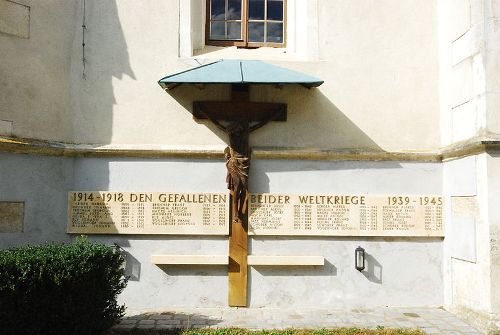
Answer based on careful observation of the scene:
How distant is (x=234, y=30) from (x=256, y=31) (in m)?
0.37

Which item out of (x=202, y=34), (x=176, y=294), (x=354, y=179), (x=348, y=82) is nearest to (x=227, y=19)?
(x=202, y=34)

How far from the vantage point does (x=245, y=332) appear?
597 centimetres

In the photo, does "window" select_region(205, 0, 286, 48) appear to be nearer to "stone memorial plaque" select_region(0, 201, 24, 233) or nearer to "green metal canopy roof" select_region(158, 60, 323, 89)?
"green metal canopy roof" select_region(158, 60, 323, 89)

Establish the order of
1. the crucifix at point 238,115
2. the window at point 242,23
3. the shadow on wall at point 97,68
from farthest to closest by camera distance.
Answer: the window at point 242,23
the shadow on wall at point 97,68
the crucifix at point 238,115

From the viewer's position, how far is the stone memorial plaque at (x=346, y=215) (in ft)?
23.9

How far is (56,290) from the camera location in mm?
5191

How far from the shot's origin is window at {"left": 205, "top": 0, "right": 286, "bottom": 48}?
8008 mm

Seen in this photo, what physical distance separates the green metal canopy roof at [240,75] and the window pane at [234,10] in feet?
3.85

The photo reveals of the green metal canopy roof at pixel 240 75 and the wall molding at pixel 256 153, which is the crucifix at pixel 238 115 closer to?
the green metal canopy roof at pixel 240 75

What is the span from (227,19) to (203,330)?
4.92 m

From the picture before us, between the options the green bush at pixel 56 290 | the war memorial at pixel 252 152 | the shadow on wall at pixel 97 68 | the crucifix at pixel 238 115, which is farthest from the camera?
the shadow on wall at pixel 97 68

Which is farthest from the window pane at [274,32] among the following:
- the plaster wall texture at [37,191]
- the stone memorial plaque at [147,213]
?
the plaster wall texture at [37,191]

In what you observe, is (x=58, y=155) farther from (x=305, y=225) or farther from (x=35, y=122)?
(x=305, y=225)

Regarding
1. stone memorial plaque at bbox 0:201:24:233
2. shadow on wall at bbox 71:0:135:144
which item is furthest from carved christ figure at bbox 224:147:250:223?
stone memorial plaque at bbox 0:201:24:233
